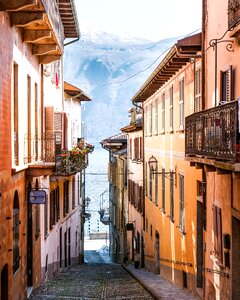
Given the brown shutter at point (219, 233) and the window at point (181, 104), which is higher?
the window at point (181, 104)

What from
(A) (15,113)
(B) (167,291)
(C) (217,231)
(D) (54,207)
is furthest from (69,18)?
(C) (217,231)

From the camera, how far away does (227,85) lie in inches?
570

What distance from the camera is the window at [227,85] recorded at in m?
13.9

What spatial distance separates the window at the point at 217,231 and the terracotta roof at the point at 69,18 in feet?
42.0

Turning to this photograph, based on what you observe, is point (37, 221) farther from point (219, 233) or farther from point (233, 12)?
point (233, 12)

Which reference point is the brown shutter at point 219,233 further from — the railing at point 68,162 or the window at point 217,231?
the railing at point 68,162

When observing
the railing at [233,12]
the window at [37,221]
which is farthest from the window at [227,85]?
the window at [37,221]

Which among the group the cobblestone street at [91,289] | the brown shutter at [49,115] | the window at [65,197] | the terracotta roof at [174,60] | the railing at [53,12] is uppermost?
the railing at [53,12]

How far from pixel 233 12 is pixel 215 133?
2.39 metres

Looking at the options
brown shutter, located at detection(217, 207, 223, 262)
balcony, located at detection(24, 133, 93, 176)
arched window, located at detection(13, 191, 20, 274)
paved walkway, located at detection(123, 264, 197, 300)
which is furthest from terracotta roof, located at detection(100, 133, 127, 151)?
brown shutter, located at detection(217, 207, 223, 262)

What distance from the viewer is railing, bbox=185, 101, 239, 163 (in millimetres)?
10977

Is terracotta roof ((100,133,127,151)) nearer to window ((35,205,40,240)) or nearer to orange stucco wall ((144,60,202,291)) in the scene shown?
orange stucco wall ((144,60,202,291))

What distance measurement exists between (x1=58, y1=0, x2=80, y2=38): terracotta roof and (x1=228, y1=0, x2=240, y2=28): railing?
43.5 ft

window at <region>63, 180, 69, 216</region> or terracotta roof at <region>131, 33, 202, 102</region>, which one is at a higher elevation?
terracotta roof at <region>131, 33, 202, 102</region>
